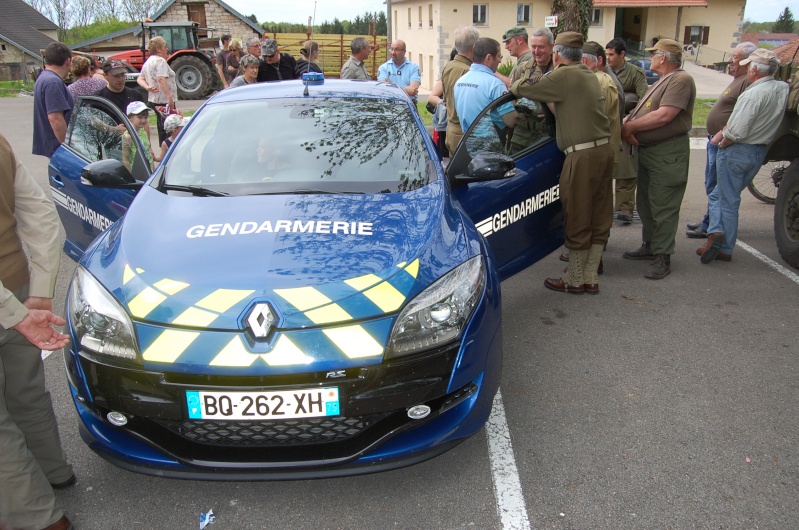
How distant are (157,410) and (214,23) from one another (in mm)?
42482

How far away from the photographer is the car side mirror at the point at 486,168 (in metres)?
3.47

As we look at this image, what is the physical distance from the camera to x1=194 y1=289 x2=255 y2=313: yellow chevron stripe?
231cm

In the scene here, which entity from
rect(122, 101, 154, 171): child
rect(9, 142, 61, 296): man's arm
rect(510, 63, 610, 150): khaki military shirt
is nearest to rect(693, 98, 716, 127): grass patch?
rect(510, 63, 610, 150): khaki military shirt

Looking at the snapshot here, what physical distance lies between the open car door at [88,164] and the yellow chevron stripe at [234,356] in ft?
6.35

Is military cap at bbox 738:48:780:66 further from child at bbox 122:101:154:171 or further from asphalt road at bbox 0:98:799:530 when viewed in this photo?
child at bbox 122:101:154:171

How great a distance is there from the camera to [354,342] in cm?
226

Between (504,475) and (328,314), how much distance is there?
107 cm

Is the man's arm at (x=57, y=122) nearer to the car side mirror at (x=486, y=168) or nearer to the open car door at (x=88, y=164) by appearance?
the open car door at (x=88, y=164)

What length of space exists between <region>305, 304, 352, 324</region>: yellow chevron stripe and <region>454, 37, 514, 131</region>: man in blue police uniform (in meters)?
3.20

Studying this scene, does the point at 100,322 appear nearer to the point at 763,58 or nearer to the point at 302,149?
the point at 302,149

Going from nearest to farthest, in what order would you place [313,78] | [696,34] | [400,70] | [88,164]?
1. [88,164]
2. [313,78]
3. [400,70]
4. [696,34]

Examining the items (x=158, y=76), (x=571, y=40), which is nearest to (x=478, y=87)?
(x=571, y=40)

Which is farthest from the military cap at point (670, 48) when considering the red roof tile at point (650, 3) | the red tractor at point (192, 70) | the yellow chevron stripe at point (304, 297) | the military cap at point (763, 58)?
the red roof tile at point (650, 3)

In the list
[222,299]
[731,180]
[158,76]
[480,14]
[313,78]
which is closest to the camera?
[222,299]
